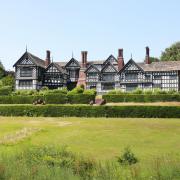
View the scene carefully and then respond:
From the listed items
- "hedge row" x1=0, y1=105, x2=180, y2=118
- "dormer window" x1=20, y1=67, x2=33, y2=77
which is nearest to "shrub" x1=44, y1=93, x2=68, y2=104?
"hedge row" x1=0, y1=105, x2=180, y2=118

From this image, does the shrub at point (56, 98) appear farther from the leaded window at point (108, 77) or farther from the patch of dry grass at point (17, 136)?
the leaded window at point (108, 77)

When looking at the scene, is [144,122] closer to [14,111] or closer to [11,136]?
[11,136]

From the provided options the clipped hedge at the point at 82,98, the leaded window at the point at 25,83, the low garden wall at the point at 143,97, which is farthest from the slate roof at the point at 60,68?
the clipped hedge at the point at 82,98

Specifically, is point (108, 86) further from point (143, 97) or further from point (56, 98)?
point (56, 98)

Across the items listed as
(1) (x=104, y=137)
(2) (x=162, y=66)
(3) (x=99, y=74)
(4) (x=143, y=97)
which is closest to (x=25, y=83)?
(3) (x=99, y=74)

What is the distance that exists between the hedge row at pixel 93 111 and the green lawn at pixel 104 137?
420 cm

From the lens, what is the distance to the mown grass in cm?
1492

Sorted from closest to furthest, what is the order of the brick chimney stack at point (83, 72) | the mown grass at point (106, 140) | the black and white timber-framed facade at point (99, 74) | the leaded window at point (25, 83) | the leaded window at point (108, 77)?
the mown grass at point (106, 140) < the black and white timber-framed facade at point (99, 74) < the leaded window at point (108, 77) < the leaded window at point (25, 83) < the brick chimney stack at point (83, 72)

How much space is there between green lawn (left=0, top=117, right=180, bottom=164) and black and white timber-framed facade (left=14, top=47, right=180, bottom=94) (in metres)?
32.4

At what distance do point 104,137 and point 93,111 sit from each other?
12896 mm

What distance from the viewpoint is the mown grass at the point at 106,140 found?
48.9 feet

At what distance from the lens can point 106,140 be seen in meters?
22.9

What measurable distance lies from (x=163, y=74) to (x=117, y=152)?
4507 cm

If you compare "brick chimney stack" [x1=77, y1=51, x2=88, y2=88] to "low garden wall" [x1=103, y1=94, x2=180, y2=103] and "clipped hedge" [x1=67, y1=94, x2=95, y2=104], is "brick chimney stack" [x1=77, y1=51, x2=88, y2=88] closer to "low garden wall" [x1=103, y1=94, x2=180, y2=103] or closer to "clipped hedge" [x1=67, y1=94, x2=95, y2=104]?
"low garden wall" [x1=103, y1=94, x2=180, y2=103]
